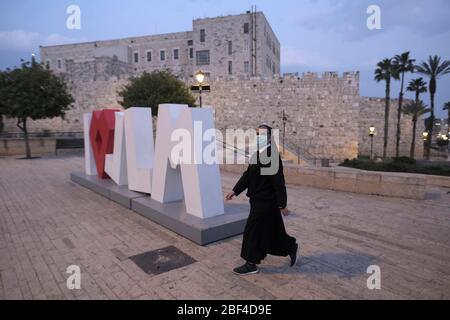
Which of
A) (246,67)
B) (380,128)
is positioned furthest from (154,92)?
(380,128)

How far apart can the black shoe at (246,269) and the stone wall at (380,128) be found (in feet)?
100

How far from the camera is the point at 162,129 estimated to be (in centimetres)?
604

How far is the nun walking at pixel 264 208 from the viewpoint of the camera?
12.1 ft

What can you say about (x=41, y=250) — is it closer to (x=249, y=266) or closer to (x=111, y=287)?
(x=111, y=287)

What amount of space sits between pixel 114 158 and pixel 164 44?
41528mm

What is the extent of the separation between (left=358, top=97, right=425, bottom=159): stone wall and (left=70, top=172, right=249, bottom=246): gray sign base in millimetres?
28938

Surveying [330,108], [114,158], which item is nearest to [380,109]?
[330,108]

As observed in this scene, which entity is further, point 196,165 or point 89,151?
point 89,151

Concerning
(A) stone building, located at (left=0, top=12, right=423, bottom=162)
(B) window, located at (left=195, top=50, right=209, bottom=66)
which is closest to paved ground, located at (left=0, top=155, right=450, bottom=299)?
(A) stone building, located at (left=0, top=12, right=423, bottom=162)

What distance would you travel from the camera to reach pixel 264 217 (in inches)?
146

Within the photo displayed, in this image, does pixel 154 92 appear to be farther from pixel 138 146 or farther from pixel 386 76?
pixel 386 76

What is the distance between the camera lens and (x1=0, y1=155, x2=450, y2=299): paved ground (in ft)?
11.0

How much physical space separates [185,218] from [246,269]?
1813mm

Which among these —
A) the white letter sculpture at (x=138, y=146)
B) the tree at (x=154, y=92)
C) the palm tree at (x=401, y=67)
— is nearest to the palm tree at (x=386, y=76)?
the palm tree at (x=401, y=67)
